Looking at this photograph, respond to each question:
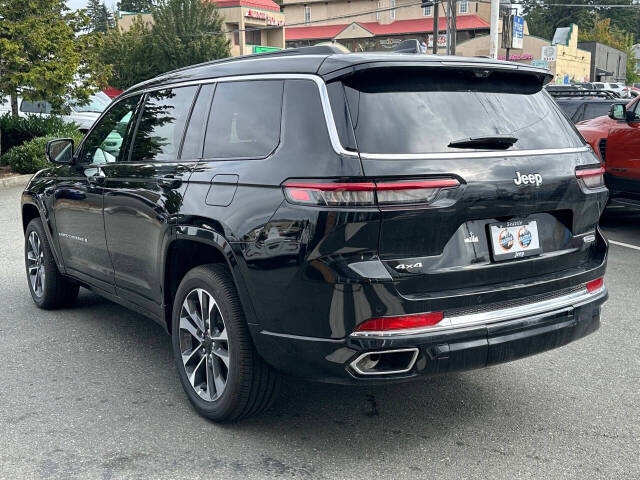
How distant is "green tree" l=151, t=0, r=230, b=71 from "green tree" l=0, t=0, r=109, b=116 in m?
34.6

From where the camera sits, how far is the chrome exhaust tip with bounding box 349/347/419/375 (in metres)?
3.22

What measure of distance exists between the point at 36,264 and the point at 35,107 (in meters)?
15.9

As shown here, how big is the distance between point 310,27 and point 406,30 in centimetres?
1298

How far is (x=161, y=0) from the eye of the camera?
187 feet

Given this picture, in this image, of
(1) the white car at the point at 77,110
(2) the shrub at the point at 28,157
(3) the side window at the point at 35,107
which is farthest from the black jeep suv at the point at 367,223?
(3) the side window at the point at 35,107

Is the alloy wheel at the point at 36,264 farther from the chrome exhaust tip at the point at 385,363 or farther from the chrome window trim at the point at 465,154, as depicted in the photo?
the chrome window trim at the point at 465,154

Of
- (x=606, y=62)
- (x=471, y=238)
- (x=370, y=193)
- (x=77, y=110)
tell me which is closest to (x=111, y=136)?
(x=370, y=193)

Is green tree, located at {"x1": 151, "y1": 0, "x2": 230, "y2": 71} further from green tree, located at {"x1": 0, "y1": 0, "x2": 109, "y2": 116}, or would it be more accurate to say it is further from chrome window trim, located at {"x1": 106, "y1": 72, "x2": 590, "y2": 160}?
chrome window trim, located at {"x1": 106, "y1": 72, "x2": 590, "y2": 160}

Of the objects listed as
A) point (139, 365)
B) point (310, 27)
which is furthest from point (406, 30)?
point (139, 365)

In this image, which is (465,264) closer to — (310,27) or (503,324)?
(503,324)

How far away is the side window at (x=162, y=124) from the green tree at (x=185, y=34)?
49.4 metres

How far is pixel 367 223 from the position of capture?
10.2 feet

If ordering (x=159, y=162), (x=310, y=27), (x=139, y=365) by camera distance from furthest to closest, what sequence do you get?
1. (x=310, y=27)
2. (x=139, y=365)
3. (x=159, y=162)

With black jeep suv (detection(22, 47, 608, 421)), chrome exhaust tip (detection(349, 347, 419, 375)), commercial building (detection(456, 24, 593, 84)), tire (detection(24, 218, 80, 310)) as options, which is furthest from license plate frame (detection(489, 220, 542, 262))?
commercial building (detection(456, 24, 593, 84))
